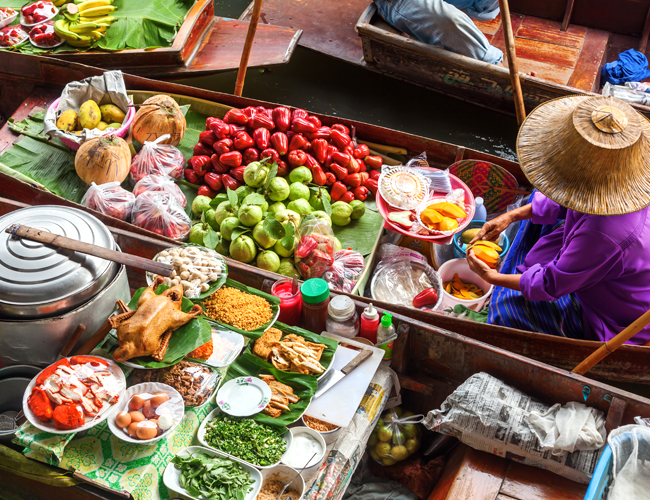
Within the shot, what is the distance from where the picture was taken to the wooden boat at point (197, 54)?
4539 millimetres

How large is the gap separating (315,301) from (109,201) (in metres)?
1.75

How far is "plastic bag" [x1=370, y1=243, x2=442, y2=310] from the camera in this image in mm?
3092

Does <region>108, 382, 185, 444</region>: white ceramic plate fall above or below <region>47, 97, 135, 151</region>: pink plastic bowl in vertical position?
above

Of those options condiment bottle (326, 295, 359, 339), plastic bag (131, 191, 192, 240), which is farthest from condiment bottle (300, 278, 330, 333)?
plastic bag (131, 191, 192, 240)

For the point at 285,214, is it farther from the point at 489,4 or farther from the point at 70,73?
the point at 489,4

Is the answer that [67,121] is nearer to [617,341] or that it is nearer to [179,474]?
[179,474]

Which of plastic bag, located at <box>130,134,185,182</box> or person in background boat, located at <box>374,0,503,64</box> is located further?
person in background boat, located at <box>374,0,503,64</box>

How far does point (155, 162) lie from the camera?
11.9 feet

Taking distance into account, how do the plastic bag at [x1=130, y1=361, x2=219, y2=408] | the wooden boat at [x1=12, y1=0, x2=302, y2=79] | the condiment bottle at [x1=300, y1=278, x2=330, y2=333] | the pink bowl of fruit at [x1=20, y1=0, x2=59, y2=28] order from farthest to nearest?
the pink bowl of fruit at [x1=20, y1=0, x2=59, y2=28] < the wooden boat at [x1=12, y1=0, x2=302, y2=79] < the condiment bottle at [x1=300, y1=278, x2=330, y2=333] < the plastic bag at [x1=130, y1=361, x2=219, y2=408]

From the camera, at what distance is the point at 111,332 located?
2.20 meters

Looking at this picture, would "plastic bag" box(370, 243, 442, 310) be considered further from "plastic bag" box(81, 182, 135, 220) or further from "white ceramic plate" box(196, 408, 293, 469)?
"plastic bag" box(81, 182, 135, 220)

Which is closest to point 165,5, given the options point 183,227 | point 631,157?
point 183,227

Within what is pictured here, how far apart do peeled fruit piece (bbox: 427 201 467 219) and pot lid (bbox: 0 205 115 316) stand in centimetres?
205

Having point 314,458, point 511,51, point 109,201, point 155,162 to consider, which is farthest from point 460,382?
point 155,162
